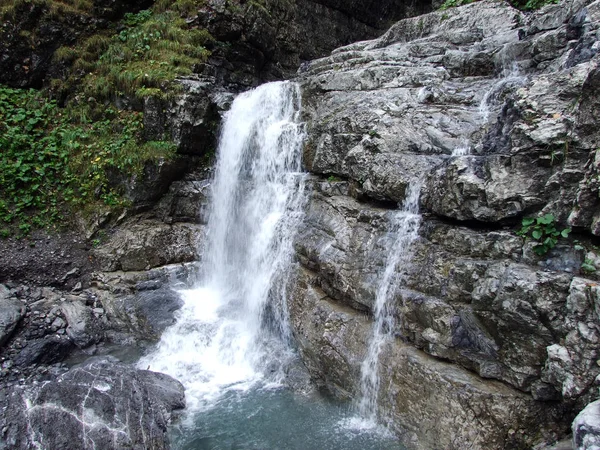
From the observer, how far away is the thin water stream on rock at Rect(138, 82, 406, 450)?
21.2 ft

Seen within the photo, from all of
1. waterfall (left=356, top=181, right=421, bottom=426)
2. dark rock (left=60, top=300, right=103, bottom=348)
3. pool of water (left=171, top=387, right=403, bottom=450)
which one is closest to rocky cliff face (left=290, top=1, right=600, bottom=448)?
waterfall (left=356, top=181, right=421, bottom=426)

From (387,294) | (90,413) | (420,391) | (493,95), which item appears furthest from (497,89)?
(90,413)

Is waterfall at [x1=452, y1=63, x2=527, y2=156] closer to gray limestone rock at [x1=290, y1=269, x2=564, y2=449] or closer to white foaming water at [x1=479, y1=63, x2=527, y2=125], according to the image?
white foaming water at [x1=479, y1=63, x2=527, y2=125]

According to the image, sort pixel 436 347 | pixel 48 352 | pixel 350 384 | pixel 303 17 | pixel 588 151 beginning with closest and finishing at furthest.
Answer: pixel 588 151 → pixel 436 347 → pixel 350 384 → pixel 48 352 → pixel 303 17

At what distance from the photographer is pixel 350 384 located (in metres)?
6.80

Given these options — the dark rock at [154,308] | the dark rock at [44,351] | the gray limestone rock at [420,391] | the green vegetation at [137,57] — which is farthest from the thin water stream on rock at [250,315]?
the green vegetation at [137,57]

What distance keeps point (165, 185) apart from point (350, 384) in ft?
23.3

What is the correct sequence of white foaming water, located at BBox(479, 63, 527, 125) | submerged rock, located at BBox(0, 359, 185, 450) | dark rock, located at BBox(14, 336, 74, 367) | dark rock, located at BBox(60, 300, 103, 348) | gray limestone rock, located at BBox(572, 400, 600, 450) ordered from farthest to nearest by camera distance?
dark rock, located at BBox(60, 300, 103, 348) → dark rock, located at BBox(14, 336, 74, 367) → white foaming water, located at BBox(479, 63, 527, 125) → submerged rock, located at BBox(0, 359, 185, 450) → gray limestone rock, located at BBox(572, 400, 600, 450)

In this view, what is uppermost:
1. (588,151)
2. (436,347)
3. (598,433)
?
(588,151)

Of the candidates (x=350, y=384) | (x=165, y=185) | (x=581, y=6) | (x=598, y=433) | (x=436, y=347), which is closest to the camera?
(x=598, y=433)

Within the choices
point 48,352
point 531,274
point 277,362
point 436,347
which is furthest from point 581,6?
point 48,352

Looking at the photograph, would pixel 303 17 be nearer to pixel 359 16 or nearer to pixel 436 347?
pixel 359 16

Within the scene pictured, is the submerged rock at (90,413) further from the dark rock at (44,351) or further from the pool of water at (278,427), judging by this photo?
the dark rock at (44,351)

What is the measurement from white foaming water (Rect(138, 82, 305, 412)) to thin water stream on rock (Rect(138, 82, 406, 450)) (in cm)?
2
